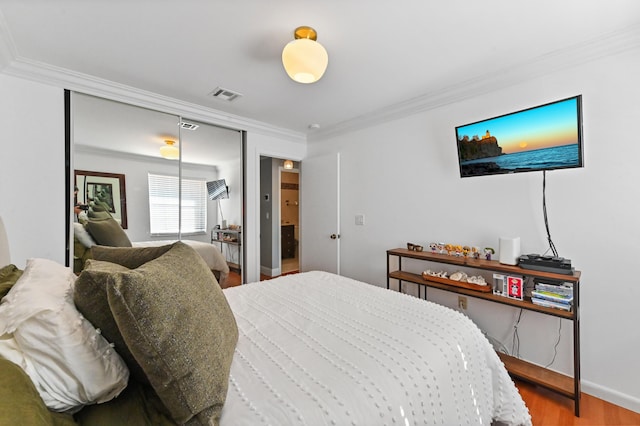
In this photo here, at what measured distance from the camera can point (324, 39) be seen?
6.03 feet

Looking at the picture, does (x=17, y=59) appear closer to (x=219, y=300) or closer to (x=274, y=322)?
(x=219, y=300)

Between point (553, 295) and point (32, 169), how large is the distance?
4.14 metres

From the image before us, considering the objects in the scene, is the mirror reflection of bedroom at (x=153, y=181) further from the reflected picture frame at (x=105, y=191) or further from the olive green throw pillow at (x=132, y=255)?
the olive green throw pillow at (x=132, y=255)

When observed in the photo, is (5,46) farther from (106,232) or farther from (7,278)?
(7,278)

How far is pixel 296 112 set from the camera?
322 centimetres

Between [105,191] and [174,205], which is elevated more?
[105,191]

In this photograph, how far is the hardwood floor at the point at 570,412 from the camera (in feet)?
5.56

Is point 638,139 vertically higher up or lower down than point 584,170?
higher up

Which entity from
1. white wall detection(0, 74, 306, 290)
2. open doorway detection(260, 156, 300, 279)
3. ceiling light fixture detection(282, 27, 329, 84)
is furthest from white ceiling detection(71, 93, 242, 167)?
ceiling light fixture detection(282, 27, 329, 84)

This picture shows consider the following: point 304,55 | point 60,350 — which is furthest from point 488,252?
point 60,350

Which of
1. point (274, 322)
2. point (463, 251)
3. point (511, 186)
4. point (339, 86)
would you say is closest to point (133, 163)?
point (339, 86)

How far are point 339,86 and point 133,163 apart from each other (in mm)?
2199

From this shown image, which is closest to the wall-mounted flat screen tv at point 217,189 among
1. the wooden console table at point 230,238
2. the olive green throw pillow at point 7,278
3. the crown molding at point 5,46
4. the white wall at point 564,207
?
the wooden console table at point 230,238

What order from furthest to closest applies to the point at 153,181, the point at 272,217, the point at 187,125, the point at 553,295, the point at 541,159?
the point at 272,217 → the point at 187,125 → the point at 153,181 → the point at 541,159 → the point at 553,295
